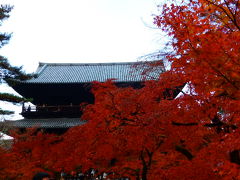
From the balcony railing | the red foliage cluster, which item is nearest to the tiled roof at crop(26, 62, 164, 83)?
the balcony railing

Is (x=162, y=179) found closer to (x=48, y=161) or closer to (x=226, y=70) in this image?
(x=226, y=70)

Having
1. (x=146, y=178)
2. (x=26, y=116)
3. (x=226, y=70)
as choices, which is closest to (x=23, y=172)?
(x=146, y=178)

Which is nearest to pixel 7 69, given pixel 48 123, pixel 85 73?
pixel 48 123

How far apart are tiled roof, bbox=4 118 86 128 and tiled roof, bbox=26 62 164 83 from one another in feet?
8.75

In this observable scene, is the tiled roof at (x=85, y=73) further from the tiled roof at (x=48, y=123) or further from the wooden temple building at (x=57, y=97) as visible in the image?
the tiled roof at (x=48, y=123)

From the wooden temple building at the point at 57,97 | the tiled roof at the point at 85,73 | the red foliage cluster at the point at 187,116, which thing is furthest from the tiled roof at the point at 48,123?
the red foliage cluster at the point at 187,116

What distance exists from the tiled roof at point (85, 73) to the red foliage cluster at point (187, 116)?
8215 millimetres

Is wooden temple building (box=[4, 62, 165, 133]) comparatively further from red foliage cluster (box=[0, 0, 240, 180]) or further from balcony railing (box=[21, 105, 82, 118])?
red foliage cluster (box=[0, 0, 240, 180])

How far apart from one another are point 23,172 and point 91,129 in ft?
12.4

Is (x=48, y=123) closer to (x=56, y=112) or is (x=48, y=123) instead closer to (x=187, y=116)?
(x=56, y=112)

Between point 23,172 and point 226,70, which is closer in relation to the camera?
point 226,70

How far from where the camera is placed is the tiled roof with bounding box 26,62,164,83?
60.9 feet

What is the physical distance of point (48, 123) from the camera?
55.2 feet

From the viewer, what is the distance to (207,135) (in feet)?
25.7
